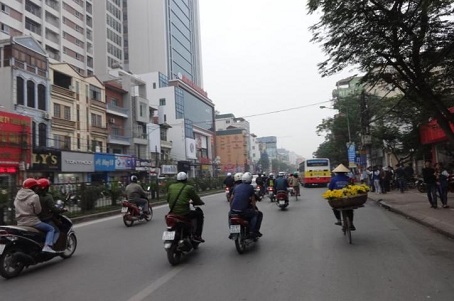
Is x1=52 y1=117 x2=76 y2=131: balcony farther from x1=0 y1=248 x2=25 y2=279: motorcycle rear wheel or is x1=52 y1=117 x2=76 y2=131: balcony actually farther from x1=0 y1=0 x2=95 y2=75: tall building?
x1=0 y1=248 x2=25 y2=279: motorcycle rear wheel

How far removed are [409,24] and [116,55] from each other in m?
78.8

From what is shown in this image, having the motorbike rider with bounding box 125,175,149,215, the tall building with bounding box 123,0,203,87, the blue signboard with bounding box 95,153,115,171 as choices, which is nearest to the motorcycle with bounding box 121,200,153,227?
the motorbike rider with bounding box 125,175,149,215

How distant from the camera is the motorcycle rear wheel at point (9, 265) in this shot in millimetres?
6867

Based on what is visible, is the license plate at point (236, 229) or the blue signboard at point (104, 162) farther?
the blue signboard at point (104, 162)

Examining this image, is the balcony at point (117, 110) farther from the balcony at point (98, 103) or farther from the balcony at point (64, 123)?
the balcony at point (64, 123)

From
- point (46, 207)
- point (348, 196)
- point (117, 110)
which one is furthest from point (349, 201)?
point (117, 110)

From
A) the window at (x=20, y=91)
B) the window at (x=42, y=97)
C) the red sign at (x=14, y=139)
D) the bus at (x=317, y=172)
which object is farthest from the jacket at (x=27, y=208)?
the bus at (x=317, y=172)

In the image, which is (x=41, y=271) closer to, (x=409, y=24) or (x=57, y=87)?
(x=409, y=24)

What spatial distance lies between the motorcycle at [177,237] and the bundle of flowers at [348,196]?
3.15 m

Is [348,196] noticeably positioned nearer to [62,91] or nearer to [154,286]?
[154,286]

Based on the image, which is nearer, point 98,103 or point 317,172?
point 317,172

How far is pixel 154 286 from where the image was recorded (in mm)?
6000

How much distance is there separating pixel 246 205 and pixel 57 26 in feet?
207

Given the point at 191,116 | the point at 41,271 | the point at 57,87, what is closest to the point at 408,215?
the point at 41,271
